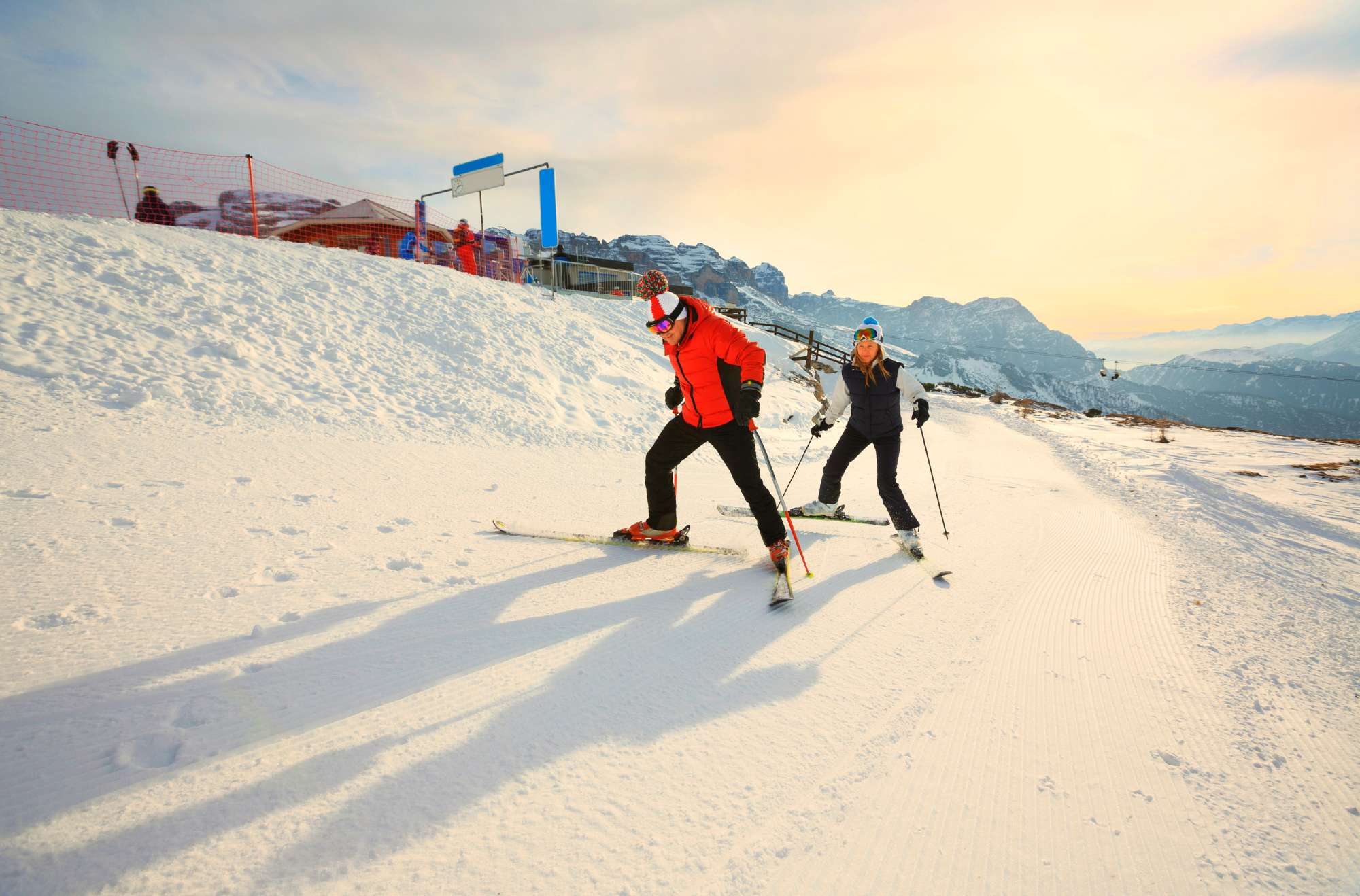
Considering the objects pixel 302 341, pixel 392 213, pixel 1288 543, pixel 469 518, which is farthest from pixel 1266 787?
pixel 392 213

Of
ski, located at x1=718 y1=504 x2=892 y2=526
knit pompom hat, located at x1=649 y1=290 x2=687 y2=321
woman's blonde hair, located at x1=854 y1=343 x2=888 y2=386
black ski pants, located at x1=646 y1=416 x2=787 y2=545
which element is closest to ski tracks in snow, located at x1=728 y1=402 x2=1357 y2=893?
black ski pants, located at x1=646 y1=416 x2=787 y2=545

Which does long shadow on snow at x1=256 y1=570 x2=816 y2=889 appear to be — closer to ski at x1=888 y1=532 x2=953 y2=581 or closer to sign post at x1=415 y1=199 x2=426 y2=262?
ski at x1=888 y1=532 x2=953 y2=581

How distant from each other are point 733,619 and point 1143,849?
1.86 metres

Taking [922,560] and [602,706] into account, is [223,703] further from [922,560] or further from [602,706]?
[922,560]

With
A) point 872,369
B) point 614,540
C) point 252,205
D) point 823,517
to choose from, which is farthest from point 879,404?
point 252,205

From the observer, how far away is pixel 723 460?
4023mm

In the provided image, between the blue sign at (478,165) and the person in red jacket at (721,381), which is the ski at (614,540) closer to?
the person in red jacket at (721,381)

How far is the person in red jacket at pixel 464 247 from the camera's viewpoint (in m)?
16.1

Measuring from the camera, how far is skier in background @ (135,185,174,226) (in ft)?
35.6

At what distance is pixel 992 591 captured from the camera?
3.77 m

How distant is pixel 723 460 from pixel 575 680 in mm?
2048

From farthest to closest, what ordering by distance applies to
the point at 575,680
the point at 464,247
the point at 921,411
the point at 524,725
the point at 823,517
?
the point at 464,247
the point at 823,517
the point at 921,411
the point at 575,680
the point at 524,725

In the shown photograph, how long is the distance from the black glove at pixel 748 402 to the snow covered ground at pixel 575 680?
1.16 m

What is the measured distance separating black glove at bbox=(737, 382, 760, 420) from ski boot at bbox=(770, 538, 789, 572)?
90 cm
